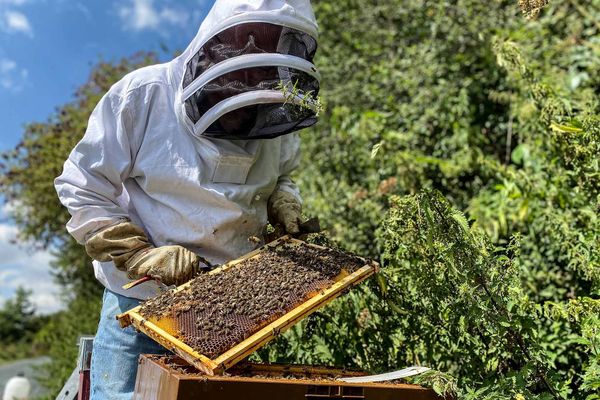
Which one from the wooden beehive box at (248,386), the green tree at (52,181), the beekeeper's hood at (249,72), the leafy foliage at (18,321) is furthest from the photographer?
the leafy foliage at (18,321)

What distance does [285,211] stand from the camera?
2.81 m

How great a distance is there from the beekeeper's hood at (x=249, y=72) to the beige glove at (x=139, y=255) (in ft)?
1.60

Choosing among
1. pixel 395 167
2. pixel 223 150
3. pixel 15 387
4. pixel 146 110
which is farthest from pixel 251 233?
pixel 15 387

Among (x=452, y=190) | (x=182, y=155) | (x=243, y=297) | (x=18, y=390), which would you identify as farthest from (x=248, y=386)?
(x=18, y=390)

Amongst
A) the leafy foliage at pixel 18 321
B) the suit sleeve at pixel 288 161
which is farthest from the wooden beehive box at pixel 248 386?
the leafy foliage at pixel 18 321

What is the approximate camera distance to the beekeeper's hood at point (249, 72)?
241cm

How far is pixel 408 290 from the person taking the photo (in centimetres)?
276

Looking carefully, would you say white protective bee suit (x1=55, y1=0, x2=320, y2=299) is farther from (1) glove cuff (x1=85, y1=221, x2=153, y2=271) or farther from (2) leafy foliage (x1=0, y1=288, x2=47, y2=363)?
(2) leafy foliage (x1=0, y1=288, x2=47, y2=363)

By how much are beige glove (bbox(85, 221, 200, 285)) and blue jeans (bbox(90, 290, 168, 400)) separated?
9.6 inches

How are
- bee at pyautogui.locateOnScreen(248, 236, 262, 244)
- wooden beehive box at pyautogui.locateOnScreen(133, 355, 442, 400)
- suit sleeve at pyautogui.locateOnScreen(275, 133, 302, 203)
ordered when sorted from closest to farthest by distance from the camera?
wooden beehive box at pyautogui.locateOnScreen(133, 355, 442, 400) < bee at pyautogui.locateOnScreen(248, 236, 262, 244) < suit sleeve at pyautogui.locateOnScreen(275, 133, 302, 203)

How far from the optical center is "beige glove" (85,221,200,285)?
7.57 ft

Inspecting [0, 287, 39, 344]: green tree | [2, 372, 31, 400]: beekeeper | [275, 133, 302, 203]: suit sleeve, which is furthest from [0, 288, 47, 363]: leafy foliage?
[275, 133, 302, 203]: suit sleeve

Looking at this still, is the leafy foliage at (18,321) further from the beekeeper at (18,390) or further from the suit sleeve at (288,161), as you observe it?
the suit sleeve at (288,161)

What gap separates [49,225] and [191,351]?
910cm
